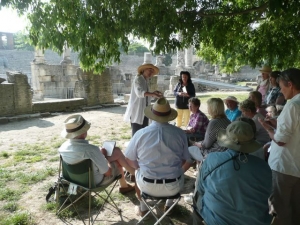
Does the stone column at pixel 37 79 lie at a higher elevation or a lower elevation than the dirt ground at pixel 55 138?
higher

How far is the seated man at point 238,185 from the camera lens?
6.22 ft

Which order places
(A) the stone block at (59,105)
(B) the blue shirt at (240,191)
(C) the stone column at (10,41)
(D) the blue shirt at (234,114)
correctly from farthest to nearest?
(C) the stone column at (10,41), (A) the stone block at (59,105), (D) the blue shirt at (234,114), (B) the blue shirt at (240,191)

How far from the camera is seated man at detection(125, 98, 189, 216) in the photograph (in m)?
2.70

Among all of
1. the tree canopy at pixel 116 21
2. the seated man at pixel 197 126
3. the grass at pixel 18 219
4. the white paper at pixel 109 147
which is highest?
the tree canopy at pixel 116 21

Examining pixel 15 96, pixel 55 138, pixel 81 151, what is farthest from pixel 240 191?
pixel 15 96

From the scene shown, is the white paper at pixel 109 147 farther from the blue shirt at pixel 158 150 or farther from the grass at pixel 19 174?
the grass at pixel 19 174

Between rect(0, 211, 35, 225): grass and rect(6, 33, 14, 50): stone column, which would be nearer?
rect(0, 211, 35, 225): grass

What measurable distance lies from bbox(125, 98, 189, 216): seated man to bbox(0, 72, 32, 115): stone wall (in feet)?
26.1

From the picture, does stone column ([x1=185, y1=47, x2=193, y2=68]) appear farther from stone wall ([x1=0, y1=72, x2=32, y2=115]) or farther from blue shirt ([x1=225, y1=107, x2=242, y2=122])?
blue shirt ([x1=225, y1=107, x2=242, y2=122])

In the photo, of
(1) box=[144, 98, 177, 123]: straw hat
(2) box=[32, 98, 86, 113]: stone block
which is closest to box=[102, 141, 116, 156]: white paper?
(1) box=[144, 98, 177, 123]: straw hat

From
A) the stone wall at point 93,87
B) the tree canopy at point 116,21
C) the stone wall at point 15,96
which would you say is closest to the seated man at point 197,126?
the tree canopy at point 116,21

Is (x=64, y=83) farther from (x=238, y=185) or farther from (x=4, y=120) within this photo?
(x=238, y=185)

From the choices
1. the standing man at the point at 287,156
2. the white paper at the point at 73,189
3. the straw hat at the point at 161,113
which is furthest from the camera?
the white paper at the point at 73,189

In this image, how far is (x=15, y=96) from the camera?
9.43m
